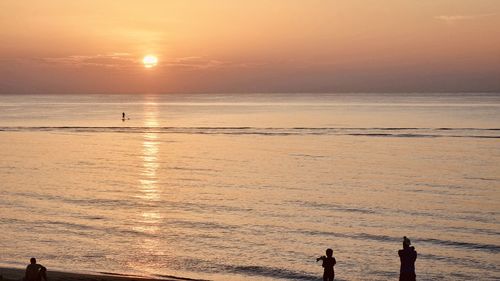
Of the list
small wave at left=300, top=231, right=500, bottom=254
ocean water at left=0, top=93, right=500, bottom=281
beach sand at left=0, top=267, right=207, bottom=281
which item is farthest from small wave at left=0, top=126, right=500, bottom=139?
beach sand at left=0, top=267, right=207, bottom=281

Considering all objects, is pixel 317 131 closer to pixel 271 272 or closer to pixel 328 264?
pixel 271 272

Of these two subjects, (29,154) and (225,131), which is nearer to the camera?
(29,154)

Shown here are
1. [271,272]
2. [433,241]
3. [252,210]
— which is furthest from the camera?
[252,210]

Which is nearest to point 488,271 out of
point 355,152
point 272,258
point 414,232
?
point 414,232

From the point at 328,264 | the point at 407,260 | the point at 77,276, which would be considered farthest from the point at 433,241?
the point at 77,276

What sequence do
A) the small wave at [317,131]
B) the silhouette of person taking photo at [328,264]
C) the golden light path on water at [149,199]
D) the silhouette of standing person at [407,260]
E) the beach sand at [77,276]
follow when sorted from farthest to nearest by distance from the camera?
the small wave at [317,131], the golden light path on water at [149,199], the beach sand at [77,276], the silhouette of person taking photo at [328,264], the silhouette of standing person at [407,260]

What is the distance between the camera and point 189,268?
1132 inches

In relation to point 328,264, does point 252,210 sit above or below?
above

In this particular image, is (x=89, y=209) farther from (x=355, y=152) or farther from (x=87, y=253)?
(x=355, y=152)

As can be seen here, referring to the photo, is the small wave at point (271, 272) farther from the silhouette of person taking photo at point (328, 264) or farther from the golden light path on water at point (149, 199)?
the silhouette of person taking photo at point (328, 264)

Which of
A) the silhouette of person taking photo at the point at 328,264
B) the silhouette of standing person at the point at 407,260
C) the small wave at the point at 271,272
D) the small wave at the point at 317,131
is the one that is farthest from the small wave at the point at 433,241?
the small wave at the point at 317,131

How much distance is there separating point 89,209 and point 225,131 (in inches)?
3096

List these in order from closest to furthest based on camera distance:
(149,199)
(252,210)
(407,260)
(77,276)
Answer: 1. (407,260)
2. (77,276)
3. (252,210)
4. (149,199)

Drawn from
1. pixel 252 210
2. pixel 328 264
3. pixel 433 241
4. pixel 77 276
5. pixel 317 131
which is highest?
pixel 317 131
